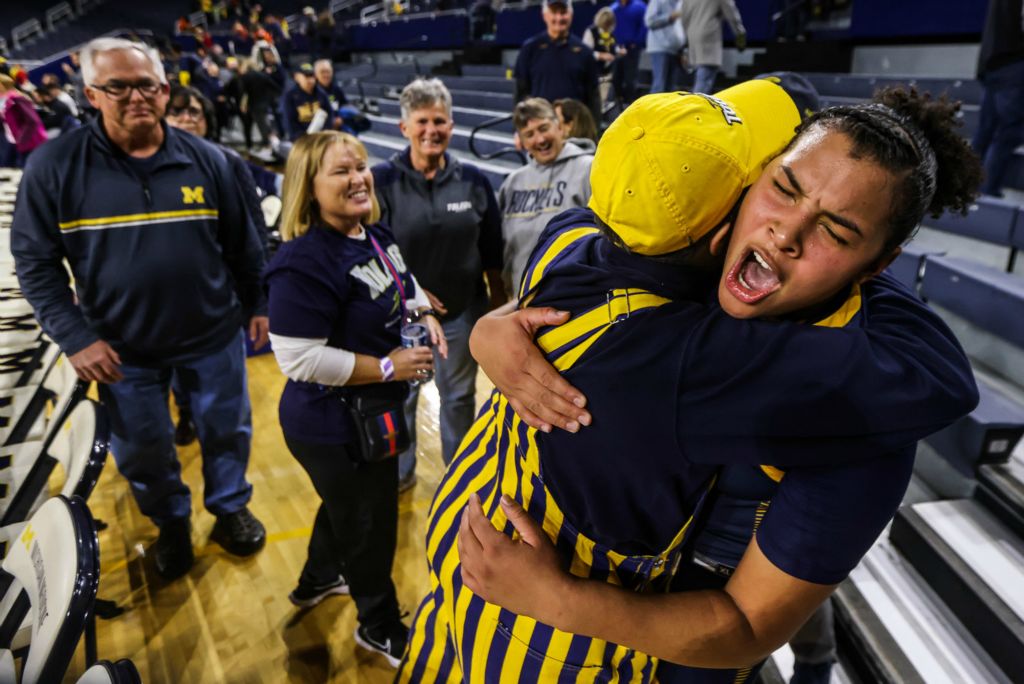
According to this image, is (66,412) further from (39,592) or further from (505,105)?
(505,105)

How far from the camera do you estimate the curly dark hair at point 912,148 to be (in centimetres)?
69

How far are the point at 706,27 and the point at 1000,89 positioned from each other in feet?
7.73

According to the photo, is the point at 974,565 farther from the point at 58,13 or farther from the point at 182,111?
the point at 58,13

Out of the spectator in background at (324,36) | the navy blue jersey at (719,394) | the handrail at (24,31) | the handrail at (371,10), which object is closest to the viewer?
the navy blue jersey at (719,394)

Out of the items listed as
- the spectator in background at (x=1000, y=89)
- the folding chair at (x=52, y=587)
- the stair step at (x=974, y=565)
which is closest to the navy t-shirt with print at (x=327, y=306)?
the folding chair at (x=52, y=587)

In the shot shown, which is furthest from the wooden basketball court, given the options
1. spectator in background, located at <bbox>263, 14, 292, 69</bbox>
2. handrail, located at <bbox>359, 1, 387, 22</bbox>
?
handrail, located at <bbox>359, 1, 387, 22</bbox>

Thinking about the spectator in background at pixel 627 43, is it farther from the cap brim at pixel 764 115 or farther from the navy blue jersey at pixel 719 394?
the navy blue jersey at pixel 719 394

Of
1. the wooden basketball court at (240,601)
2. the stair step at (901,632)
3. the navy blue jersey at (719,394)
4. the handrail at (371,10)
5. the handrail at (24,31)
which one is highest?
the handrail at (24,31)

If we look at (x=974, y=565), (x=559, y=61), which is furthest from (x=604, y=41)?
(x=974, y=565)

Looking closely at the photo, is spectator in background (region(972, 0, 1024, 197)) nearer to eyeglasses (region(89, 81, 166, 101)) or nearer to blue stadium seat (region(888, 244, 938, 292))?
blue stadium seat (region(888, 244, 938, 292))

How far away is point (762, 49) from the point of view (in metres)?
7.65

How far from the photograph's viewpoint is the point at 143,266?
2.23m

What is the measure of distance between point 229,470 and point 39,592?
116cm

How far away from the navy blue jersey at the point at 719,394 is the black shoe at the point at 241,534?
7.52ft
